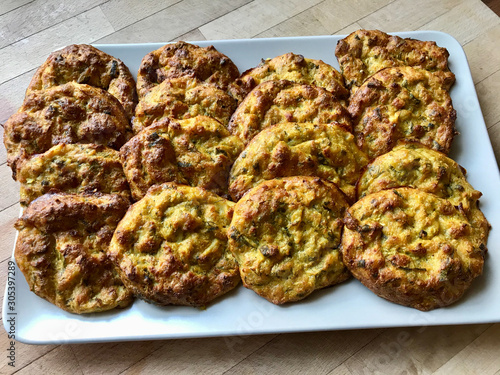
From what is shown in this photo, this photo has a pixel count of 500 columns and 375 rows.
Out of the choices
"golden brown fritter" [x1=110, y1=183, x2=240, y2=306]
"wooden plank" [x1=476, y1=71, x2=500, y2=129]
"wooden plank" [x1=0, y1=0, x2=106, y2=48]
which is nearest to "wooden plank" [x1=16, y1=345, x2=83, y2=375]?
"golden brown fritter" [x1=110, y1=183, x2=240, y2=306]

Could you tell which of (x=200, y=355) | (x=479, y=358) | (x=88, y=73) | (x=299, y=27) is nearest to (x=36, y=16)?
(x=88, y=73)

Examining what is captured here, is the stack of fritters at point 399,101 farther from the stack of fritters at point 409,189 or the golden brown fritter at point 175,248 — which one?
the golden brown fritter at point 175,248

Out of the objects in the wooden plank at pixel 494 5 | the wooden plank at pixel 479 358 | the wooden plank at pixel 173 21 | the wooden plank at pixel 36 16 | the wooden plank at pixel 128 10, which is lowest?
the wooden plank at pixel 479 358

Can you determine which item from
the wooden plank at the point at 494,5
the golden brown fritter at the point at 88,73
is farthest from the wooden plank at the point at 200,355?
the wooden plank at the point at 494,5

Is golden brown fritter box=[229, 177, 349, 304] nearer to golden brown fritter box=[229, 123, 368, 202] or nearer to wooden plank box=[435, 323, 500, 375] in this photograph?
golden brown fritter box=[229, 123, 368, 202]

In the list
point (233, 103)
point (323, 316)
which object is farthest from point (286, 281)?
point (233, 103)

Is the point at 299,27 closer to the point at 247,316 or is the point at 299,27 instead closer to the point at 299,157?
the point at 299,157

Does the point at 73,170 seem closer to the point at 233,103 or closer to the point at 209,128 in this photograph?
the point at 209,128
